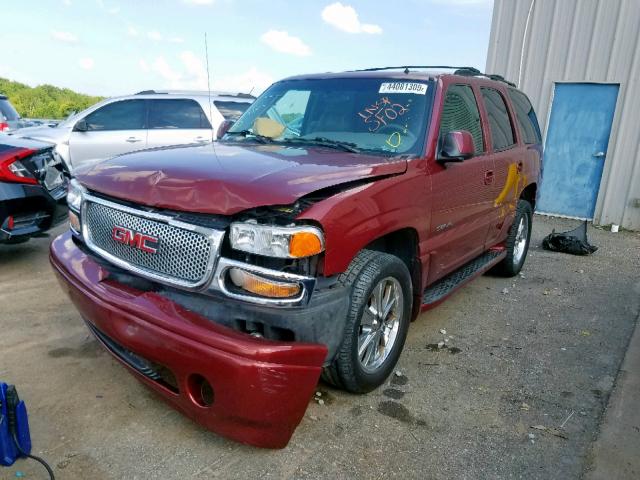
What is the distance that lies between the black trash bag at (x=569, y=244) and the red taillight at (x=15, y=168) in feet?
19.9

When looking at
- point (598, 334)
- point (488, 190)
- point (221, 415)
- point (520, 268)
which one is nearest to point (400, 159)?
point (488, 190)

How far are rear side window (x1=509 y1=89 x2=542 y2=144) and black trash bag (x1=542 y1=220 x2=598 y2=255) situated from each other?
5.61 feet

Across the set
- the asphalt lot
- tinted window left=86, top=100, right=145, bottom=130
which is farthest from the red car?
tinted window left=86, top=100, right=145, bottom=130

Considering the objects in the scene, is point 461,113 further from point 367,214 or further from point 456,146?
point 367,214

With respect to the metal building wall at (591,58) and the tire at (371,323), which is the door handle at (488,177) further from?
the metal building wall at (591,58)

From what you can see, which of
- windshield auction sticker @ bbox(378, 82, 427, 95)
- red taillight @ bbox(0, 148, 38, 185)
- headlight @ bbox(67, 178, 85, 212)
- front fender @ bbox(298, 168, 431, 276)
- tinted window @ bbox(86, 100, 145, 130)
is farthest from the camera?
tinted window @ bbox(86, 100, 145, 130)

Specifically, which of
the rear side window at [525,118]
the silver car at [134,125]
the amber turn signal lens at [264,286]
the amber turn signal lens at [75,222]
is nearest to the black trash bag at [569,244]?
the rear side window at [525,118]

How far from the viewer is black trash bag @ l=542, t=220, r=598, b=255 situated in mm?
6531

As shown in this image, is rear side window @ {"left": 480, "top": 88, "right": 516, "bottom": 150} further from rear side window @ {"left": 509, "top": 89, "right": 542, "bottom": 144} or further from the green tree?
the green tree

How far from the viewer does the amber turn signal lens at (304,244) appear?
2119mm

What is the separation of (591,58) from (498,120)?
16.8ft

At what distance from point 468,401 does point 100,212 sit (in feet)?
7.59

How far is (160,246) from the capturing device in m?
2.33

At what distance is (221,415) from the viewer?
2.18 meters
